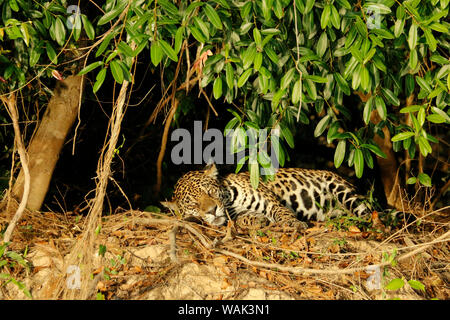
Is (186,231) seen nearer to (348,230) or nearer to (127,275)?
(127,275)

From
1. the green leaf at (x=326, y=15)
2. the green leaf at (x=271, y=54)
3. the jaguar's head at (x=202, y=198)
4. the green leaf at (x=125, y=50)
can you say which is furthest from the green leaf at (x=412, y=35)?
the jaguar's head at (x=202, y=198)

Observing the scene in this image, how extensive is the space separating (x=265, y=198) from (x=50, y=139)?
2.59 meters

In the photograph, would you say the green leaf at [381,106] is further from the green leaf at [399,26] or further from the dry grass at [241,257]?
the dry grass at [241,257]

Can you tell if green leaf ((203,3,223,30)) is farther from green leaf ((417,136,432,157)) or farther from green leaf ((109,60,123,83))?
green leaf ((417,136,432,157))

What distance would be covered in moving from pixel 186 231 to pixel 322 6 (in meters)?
2.34

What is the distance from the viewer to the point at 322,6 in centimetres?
394

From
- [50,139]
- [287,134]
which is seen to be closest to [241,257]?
[287,134]

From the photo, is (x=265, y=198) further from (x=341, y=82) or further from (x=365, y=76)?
(x=365, y=76)

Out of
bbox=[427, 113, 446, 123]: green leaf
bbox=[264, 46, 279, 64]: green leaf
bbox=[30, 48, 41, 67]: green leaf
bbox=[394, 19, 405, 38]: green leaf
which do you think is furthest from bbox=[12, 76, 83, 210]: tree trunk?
bbox=[427, 113, 446, 123]: green leaf

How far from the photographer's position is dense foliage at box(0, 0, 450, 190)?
12.3ft

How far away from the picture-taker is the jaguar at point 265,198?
19.9 feet

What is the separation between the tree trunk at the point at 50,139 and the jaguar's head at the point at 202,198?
4.53ft

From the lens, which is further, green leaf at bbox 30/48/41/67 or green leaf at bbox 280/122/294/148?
green leaf at bbox 30/48/41/67
